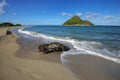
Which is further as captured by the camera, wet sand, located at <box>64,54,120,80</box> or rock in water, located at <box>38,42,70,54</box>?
rock in water, located at <box>38,42,70,54</box>

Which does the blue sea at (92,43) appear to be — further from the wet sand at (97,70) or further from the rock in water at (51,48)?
the wet sand at (97,70)

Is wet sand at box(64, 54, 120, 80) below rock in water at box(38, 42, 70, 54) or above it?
below

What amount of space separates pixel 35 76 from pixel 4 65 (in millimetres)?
2334

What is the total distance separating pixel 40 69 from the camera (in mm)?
6004

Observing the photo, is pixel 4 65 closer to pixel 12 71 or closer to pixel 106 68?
pixel 12 71

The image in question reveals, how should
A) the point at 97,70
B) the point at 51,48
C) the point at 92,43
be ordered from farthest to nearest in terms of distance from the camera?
the point at 92,43, the point at 51,48, the point at 97,70

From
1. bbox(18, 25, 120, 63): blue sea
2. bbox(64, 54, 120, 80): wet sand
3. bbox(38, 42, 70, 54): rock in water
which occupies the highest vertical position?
bbox(38, 42, 70, 54): rock in water

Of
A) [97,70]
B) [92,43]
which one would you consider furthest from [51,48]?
[92,43]

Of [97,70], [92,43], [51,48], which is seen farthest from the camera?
[92,43]

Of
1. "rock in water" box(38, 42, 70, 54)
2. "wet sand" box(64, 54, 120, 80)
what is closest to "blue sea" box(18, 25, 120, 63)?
"rock in water" box(38, 42, 70, 54)

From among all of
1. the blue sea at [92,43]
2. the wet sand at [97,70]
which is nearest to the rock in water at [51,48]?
the blue sea at [92,43]

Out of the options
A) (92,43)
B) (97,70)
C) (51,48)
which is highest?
(51,48)

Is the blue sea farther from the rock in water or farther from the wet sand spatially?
the wet sand

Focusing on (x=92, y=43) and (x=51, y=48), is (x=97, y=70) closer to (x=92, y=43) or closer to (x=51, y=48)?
(x=51, y=48)
